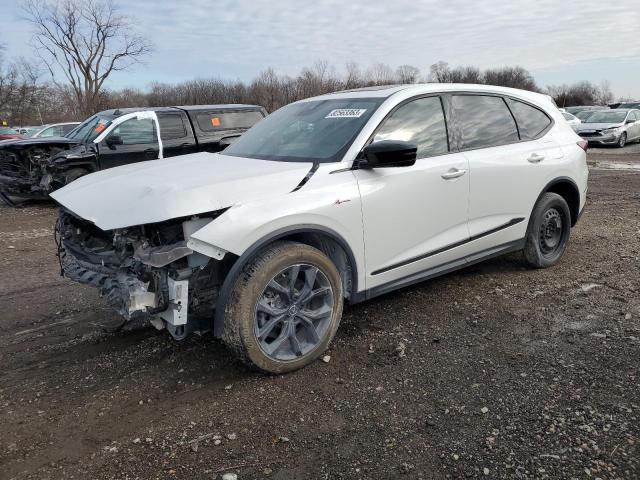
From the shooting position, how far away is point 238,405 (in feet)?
9.67

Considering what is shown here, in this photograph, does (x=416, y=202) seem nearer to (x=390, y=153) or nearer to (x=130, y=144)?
(x=390, y=153)

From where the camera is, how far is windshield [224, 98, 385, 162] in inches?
→ 142

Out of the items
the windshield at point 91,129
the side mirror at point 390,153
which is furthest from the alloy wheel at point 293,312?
the windshield at point 91,129

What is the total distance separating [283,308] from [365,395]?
0.73 m

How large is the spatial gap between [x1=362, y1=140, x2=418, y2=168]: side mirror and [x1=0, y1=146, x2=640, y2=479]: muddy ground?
1292mm

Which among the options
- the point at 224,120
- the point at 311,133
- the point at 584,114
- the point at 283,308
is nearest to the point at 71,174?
the point at 224,120

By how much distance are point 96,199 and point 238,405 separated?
158 cm

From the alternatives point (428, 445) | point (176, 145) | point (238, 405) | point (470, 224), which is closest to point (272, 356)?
point (238, 405)

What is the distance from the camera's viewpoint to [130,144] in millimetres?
9547

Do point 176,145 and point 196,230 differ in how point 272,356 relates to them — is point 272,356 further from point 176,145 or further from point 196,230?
point 176,145

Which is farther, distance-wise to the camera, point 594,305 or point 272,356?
point 594,305

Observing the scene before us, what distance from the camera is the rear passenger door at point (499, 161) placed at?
420 cm

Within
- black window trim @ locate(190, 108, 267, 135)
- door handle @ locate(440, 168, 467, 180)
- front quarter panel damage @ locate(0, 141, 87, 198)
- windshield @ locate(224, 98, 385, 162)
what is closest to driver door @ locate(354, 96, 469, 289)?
door handle @ locate(440, 168, 467, 180)

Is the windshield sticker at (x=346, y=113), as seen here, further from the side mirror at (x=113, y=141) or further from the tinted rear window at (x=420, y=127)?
the side mirror at (x=113, y=141)
